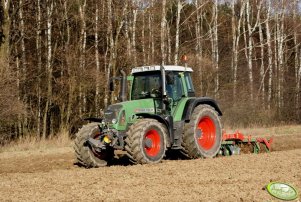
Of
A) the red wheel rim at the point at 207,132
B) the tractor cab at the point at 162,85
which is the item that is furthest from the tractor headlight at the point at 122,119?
the red wheel rim at the point at 207,132

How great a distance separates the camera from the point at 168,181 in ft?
25.9

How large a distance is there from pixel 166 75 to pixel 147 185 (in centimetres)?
378

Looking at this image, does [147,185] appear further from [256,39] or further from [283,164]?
[256,39]

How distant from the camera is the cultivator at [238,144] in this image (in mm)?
12453

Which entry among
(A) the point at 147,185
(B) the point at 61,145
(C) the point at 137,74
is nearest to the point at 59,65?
(B) the point at 61,145

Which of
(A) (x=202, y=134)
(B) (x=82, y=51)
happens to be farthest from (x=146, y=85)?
(B) (x=82, y=51)

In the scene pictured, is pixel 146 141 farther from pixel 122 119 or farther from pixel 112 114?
pixel 112 114

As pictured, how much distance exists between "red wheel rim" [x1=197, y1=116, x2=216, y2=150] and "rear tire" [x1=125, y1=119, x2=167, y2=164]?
1.58 metres

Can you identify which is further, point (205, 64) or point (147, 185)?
point (205, 64)

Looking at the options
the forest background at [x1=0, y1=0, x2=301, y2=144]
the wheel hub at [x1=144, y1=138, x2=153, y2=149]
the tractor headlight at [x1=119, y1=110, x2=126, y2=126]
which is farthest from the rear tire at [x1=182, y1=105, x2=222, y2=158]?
the forest background at [x1=0, y1=0, x2=301, y2=144]

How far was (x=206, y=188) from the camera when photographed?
7277 mm

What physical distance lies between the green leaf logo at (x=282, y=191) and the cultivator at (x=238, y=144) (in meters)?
5.18

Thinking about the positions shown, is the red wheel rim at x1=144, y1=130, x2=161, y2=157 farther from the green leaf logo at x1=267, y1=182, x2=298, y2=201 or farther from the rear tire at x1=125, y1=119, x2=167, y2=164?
the green leaf logo at x1=267, y1=182, x2=298, y2=201

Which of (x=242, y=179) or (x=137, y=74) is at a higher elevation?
(x=137, y=74)
